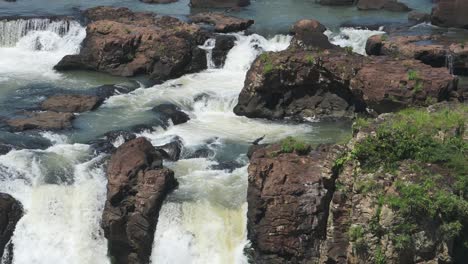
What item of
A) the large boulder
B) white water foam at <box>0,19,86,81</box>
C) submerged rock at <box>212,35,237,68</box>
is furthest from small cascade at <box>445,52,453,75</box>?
white water foam at <box>0,19,86,81</box>

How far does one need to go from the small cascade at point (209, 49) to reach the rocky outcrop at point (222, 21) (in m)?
2.26

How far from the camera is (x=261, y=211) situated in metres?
17.5

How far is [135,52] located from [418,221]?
2103cm

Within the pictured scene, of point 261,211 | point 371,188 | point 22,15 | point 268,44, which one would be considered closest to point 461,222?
point 371,188

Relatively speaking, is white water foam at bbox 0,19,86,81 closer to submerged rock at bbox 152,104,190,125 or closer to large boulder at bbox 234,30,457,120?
submerged rock at bbox 152,104,190,125

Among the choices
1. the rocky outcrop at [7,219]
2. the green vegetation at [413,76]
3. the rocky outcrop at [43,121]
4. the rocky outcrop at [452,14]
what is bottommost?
the rocky outcrop at [7,219]

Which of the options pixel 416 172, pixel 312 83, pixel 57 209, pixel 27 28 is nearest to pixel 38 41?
pixel 27 28

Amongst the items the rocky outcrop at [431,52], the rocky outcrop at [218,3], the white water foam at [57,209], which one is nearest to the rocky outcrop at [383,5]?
the rocky outcrop at [218,3]

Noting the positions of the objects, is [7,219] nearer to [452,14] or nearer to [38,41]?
[38,41]

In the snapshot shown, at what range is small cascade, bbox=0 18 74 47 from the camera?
36.2m

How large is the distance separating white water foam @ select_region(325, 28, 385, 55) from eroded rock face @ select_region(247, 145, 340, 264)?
16.4 meters

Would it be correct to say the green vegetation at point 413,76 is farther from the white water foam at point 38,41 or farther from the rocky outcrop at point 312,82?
the white water foam at point 38,41

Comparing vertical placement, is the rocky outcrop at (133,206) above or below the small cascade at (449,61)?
below

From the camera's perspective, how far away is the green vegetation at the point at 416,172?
13.7m
